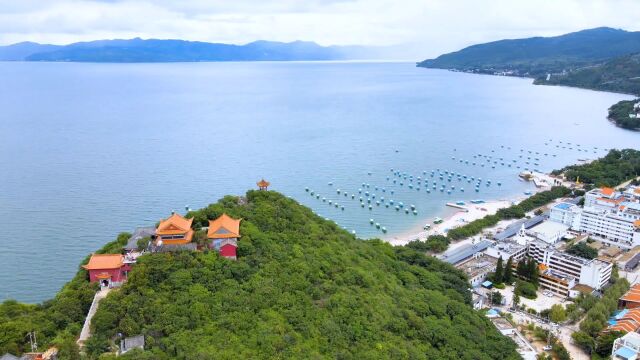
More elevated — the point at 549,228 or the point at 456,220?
the point at 549,228

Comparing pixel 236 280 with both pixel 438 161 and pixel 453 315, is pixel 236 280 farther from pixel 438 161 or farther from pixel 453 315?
pixel 438 161

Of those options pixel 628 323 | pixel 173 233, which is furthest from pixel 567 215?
pixel 173 233

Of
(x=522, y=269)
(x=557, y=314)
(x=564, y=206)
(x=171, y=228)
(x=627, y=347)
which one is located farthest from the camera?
(x=564, y=206)

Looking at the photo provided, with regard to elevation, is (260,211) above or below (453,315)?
above

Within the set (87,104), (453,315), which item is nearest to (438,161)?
(453,315)

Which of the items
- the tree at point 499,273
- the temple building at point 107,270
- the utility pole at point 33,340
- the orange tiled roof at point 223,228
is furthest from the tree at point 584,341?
the utility pole at point 33,340

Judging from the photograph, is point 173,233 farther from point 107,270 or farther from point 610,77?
point 610,77

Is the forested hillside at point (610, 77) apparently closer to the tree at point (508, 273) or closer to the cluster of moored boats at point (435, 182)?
the cluster of moored boats at point (435, 182)
